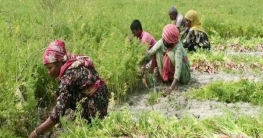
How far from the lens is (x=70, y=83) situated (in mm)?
4141

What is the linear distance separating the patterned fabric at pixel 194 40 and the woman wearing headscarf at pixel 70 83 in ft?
15.9

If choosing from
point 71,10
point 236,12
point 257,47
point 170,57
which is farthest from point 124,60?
point 236,12

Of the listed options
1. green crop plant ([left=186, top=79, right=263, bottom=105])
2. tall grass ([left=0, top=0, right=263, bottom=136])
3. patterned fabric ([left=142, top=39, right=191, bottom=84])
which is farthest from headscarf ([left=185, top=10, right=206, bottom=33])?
green crop plant ([left=186, top=79, right=263, bottom=105])

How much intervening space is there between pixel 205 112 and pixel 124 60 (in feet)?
4.49

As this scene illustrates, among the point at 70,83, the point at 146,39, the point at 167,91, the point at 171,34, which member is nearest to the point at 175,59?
the point at 171,34

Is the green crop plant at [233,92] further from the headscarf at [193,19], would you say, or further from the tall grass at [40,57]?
the headscarf at [193,19]

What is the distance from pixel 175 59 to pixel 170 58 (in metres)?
0.15

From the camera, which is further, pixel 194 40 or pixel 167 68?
pixel 194 40

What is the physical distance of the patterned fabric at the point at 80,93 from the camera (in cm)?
409

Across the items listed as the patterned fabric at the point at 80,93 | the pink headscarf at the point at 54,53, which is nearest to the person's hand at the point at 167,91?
the patterned fabric at the point at 80,93

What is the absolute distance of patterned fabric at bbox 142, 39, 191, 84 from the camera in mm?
6599

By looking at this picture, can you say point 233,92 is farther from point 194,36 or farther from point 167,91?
point 194,36

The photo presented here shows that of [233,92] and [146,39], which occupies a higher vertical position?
[146,39]

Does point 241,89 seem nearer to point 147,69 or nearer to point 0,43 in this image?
point 147,69
